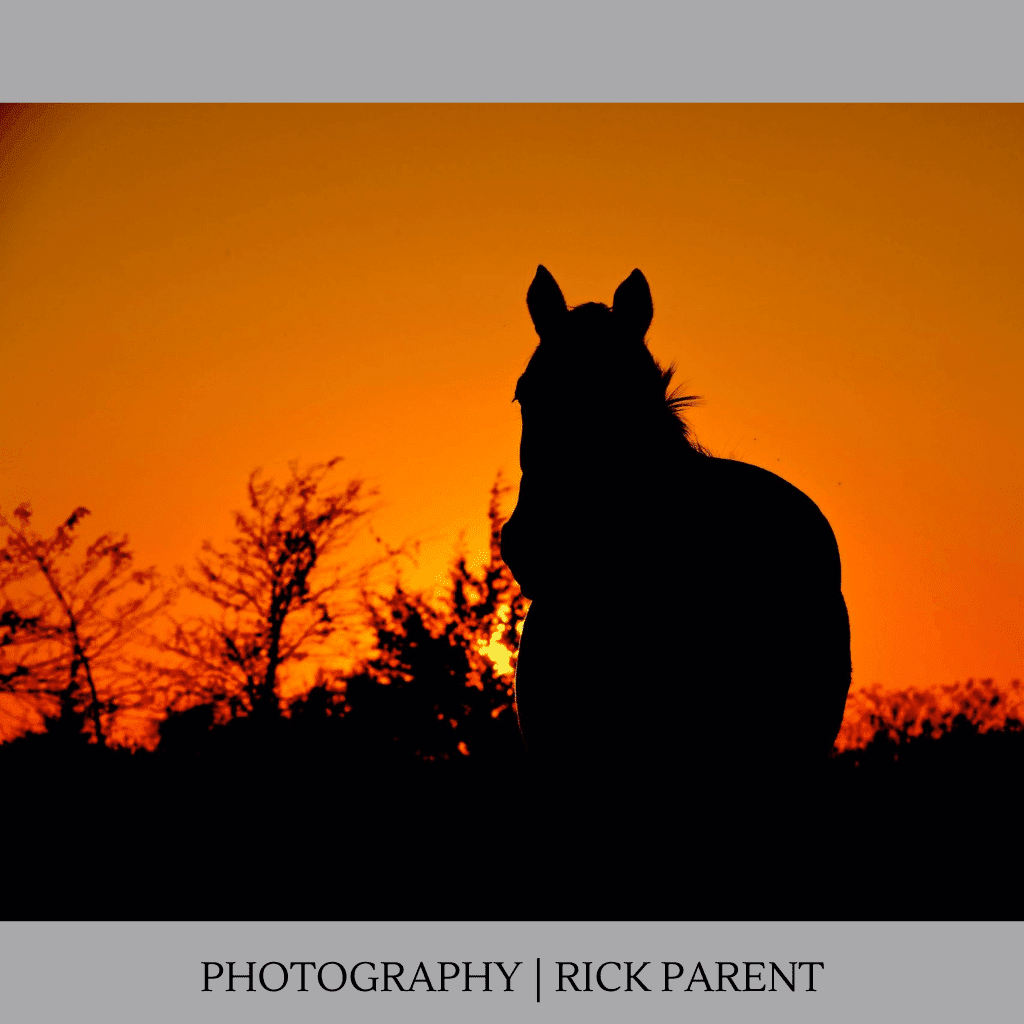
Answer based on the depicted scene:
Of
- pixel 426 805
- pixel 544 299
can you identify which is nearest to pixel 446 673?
pixel 426 805

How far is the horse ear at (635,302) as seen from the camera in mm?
3543

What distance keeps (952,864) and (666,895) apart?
292 centimetres

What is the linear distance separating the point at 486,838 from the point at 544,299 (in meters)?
3.67

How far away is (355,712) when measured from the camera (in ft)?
33.7

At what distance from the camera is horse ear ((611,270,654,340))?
3.54 metres

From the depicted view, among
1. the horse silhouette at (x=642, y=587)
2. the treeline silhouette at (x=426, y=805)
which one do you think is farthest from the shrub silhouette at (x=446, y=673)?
the horse silhouette at (x=642, y=587)

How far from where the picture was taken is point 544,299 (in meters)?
3.64

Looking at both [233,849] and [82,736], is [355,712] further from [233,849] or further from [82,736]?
[233,849]

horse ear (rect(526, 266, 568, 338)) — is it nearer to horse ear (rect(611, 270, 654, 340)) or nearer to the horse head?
the horse head

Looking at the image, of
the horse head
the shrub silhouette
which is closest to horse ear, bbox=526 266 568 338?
the horse head

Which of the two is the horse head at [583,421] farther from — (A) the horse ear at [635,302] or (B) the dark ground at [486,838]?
(B) the dark ground at [486,838]

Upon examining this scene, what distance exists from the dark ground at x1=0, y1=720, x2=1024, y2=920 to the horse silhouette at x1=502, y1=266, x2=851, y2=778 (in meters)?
0.17

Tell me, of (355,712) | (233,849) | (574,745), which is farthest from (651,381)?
(355,712)

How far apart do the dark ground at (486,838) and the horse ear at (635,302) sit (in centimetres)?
154
